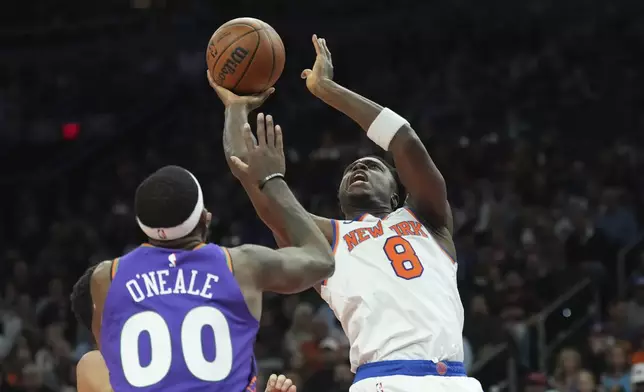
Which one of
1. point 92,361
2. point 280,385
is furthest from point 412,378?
point 92,361

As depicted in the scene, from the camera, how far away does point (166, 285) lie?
413cm

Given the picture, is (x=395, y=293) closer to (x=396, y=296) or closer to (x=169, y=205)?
(x=396, y=296)

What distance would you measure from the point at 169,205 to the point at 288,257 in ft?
1.73

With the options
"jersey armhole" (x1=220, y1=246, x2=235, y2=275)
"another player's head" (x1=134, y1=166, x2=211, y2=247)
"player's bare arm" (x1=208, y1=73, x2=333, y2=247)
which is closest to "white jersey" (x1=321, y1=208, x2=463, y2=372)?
Answer: "player's bare arm" (x1=208, y1=73, x2=333, y2=247)

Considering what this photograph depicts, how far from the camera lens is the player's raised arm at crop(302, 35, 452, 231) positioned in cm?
591

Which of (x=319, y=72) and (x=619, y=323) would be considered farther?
(x=619, y=323)

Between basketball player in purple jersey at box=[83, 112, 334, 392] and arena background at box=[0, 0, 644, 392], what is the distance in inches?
221

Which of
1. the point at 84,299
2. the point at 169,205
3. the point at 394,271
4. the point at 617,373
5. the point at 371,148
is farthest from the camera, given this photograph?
the point at 371,148

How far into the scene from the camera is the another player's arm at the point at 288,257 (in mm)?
4234

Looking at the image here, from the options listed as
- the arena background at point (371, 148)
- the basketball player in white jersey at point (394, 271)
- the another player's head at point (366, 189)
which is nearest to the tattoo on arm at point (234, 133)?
the basketball player in white jersey at point (394, 271)

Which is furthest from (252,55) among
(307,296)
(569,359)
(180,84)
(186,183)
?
(180,84)

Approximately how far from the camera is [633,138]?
14.6 metres

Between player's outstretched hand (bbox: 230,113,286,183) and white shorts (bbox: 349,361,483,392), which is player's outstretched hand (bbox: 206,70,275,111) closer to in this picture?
player's outstretched hand (bbox: 230,113,286,183)

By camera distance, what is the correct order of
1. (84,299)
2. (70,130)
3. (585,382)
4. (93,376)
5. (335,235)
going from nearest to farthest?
(84,299), (93,376), (335,235), (585,382), (70,130)
